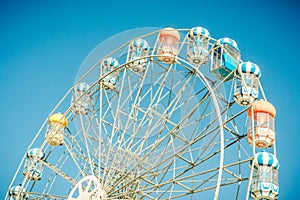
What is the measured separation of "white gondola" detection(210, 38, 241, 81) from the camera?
17.7 m

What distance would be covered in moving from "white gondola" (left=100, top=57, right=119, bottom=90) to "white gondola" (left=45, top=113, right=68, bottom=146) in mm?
2089

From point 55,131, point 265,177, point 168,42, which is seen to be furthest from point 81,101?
point 265,177

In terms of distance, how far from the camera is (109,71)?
2038cm

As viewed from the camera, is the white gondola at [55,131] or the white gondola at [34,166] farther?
the white gondola at [34,166]

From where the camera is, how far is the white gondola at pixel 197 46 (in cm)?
1864

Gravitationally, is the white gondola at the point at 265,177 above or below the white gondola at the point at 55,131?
below

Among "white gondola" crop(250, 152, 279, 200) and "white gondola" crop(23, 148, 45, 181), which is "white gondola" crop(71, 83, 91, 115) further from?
"white gondola" crop(250, 152, 279, 200)

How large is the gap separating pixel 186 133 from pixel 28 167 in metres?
7.14

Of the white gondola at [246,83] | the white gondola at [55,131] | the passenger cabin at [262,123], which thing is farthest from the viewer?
the white gondola at [55,131]

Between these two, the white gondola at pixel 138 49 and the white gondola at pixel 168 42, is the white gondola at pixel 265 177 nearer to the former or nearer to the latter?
the white gondola at pixel 168 42

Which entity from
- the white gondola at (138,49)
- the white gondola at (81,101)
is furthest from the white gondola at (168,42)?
the white gondola at (81,101)

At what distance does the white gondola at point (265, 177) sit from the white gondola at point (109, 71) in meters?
7.04

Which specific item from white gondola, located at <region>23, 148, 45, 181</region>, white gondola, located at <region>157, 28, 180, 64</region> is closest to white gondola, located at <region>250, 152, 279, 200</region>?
white gondola, located at <region>157, 28, 180, 64</region>

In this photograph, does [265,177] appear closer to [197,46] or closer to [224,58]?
[224,58]
